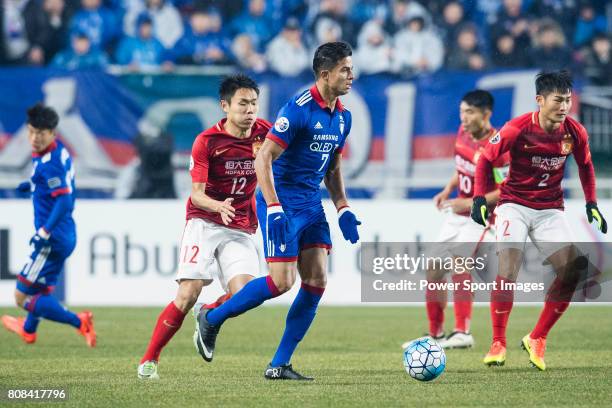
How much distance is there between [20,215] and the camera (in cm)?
1476

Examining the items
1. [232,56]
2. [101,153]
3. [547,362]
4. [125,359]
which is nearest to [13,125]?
[101,153]

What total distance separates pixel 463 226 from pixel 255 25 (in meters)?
8.97

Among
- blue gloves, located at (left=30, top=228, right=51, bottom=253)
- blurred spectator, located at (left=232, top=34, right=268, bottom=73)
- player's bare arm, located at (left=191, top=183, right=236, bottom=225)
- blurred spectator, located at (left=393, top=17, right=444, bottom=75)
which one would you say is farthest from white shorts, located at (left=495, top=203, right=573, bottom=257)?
blurred spectator, located at (left=232, top=34, right=268, bottom=73)

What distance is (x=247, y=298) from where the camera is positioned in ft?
24.9

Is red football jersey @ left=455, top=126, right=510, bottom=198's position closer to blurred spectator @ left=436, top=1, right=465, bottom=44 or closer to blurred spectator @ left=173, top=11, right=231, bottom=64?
blurred spectator @ left=436, top=1, right=465, bottom=44

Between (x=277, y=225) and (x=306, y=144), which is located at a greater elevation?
(x=306, y=144)

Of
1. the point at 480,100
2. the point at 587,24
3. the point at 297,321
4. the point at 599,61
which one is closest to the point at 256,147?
the point at 297,321

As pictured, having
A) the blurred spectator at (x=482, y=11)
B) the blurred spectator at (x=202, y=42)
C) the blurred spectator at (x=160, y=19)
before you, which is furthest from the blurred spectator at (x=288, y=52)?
the blurred spectator at (x=482, y=11)

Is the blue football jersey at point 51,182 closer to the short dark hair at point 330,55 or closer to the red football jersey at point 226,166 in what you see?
the red football jersey at point 226,166

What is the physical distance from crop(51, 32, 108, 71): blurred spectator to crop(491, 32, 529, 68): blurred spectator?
634cm

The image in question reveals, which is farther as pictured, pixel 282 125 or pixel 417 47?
pixel 417 47

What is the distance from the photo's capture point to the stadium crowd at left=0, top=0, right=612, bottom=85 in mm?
18016

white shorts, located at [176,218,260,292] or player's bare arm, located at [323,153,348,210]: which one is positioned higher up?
player's bare arm, located at [323,153,348,210]

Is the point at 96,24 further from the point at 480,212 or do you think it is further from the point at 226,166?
the point at 480,212
